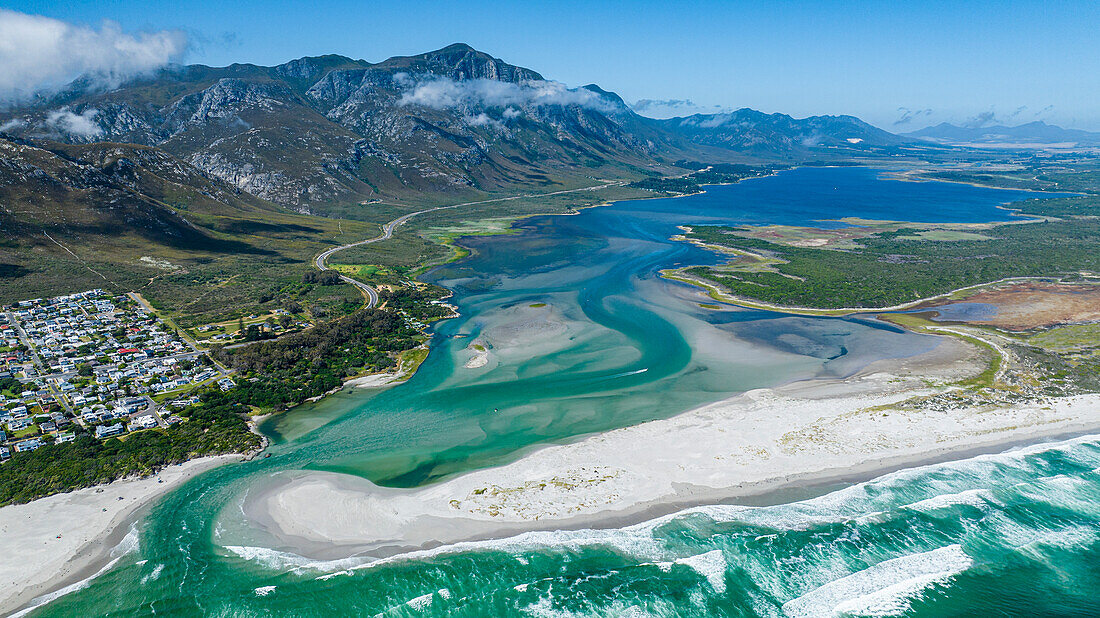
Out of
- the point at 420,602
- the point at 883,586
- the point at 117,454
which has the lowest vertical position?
the point at 883,586

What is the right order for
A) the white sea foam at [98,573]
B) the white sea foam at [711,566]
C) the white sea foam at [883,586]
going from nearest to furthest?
the white sea foam at [98,573], the white sea foam at [883,586], the white sea foam at [711,566]

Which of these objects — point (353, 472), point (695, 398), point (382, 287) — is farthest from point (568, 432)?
point (382, 287)

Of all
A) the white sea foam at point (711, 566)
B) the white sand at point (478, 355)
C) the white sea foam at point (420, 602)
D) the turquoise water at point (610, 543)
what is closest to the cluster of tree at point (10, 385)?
the turquoise water at point (610, 543)

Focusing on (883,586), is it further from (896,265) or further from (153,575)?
(896,265)

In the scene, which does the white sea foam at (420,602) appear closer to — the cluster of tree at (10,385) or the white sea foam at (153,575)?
the white sea foam at (153,575)

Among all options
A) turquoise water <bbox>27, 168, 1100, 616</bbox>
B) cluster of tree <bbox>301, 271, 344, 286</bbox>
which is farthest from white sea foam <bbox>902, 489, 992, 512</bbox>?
cluster of tree <bbox>301, 271, 344, 286</bbox>

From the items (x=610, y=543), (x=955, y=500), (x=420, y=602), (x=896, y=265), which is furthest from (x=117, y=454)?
(x=896, y=265)

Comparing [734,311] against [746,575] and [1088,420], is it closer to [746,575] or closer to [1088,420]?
[1088,420]
